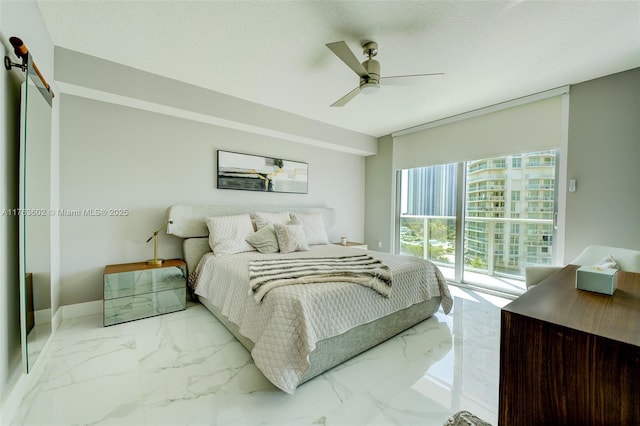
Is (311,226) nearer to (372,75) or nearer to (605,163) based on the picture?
(372,75)

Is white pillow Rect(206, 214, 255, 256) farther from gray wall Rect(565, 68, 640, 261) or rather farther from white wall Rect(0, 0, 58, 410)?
gray wall Rect(565, 68, 640, 261)

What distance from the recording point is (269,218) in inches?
136

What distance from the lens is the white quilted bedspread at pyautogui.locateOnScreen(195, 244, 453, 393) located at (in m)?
1.52

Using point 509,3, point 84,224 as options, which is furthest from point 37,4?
point 509,3

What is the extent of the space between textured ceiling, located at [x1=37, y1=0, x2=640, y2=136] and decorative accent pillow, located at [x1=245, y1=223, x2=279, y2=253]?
1.62 m

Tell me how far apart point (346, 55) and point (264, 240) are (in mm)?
2017

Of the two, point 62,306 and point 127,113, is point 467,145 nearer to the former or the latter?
point 127,113

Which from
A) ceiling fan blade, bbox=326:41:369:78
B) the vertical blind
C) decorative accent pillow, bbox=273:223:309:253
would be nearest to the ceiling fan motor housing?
ceiling fan blade, bbox=326:41:369:78

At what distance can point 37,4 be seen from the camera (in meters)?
1.78

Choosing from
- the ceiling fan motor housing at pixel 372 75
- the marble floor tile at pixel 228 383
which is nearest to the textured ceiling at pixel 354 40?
the ceiling fan motor housing at pixel 372 75

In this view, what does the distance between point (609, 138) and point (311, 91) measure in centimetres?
301

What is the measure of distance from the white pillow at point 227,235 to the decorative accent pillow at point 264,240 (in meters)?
0.07

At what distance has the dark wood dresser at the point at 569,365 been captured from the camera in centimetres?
59

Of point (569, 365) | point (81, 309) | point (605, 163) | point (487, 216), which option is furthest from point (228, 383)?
point (605, 163)
